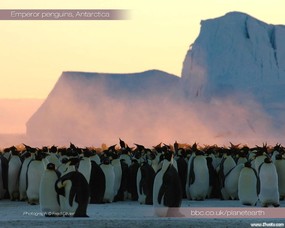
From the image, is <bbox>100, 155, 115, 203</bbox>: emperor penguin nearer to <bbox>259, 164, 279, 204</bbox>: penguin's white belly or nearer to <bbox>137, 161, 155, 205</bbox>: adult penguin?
<bbox>137, 161, 155, 205</bbox>: adult penguin

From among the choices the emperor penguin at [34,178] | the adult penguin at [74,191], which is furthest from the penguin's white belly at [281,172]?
the adult penguin at [74,191]

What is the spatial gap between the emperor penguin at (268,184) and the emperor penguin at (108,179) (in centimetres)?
255

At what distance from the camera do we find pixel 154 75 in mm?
52781

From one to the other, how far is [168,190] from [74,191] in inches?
46.4

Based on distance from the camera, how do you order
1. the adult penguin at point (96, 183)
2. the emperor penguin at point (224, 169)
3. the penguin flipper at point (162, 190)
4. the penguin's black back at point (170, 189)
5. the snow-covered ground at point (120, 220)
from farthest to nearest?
1. the emperor penguin at point (224, 169)
2. the adult penguin at point (96, 183)
3. the penguin flipper at point (162, 190)
4. the penguin's black back at point (170, 189)
5. the snow-covered ground at point (120, 220)

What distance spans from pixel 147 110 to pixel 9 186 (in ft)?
115

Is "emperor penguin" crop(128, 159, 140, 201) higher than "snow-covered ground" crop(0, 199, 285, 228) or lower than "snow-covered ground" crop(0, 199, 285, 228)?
higher

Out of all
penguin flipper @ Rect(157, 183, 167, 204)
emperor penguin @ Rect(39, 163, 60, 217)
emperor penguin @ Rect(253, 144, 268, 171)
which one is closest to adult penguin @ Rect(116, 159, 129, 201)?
emperor penguin @ Rect(253, 144, 268, 171)

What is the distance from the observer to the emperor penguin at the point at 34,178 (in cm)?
1322

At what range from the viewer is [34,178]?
13.2 m

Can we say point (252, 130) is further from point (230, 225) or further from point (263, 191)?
point (230, 225)

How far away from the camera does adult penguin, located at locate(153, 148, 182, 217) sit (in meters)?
10.0

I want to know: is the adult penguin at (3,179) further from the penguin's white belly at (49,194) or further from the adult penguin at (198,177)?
the penguin's white belly at (49,194)
